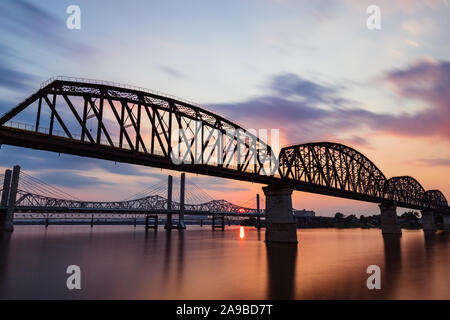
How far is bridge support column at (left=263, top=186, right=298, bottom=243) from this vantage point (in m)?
67.5

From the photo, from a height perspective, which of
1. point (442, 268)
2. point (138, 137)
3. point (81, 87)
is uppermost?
point (81, 87)

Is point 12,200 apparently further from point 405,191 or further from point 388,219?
point 405,191

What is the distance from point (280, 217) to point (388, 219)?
8452cm

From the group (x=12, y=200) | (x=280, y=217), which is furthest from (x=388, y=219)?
(x=12, y=200)

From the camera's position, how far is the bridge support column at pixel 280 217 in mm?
67500

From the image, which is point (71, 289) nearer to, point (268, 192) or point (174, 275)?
point (174, 275)

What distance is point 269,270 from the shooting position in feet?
109

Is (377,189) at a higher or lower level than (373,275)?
higher

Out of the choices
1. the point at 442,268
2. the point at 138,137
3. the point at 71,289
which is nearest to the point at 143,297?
the point at 71,289

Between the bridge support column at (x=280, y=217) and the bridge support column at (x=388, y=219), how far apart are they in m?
75.9

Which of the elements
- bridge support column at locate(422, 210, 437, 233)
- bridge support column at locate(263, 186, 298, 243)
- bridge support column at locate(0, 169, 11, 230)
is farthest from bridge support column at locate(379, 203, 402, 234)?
bridge support column at locate(0, 169, 11, 230)

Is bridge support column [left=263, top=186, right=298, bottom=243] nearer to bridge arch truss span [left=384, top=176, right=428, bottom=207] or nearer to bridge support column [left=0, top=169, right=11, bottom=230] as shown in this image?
bridge arch truss span [left=384, top=176, right=428, bottom=207]

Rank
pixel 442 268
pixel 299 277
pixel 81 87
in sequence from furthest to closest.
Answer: pixel 81 87 → pixel 442 268 → pixel 299 277
